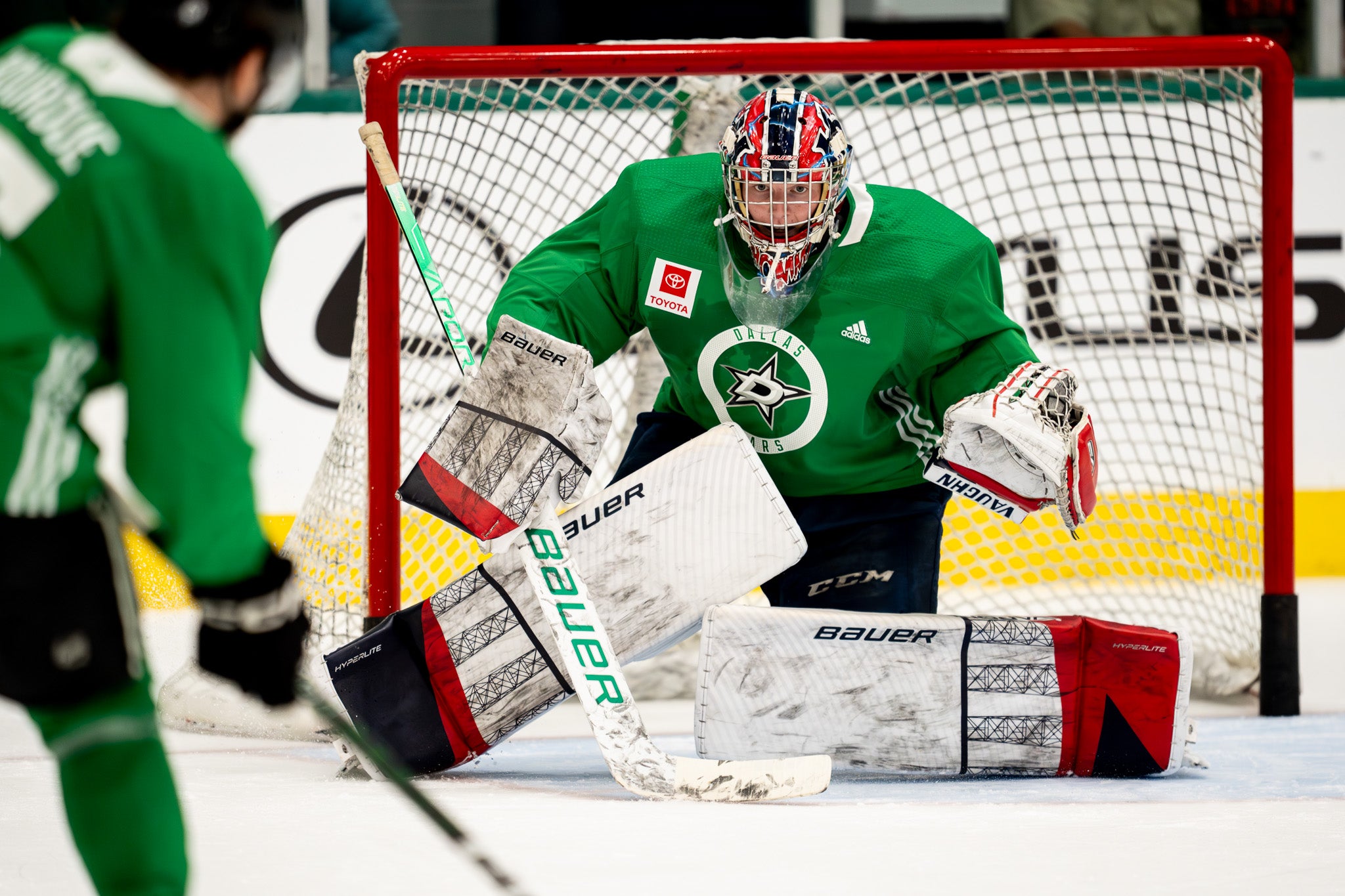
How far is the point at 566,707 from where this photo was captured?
309cm

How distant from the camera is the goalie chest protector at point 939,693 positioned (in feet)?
7.27

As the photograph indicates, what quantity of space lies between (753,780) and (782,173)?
905 millimetres

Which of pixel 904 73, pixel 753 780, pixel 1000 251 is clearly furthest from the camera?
pixel 1000 251

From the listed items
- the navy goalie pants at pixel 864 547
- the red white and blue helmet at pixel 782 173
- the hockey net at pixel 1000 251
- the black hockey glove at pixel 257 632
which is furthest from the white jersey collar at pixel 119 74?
the hockey net at pixel 1000 251

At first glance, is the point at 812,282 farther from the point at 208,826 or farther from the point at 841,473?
the point at 208,826

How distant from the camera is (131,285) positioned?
1020 mm

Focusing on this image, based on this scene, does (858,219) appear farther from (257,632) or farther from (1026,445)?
(257,632)

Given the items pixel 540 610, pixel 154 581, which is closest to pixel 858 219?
pixel 540 610

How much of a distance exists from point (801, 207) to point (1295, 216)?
2.53m

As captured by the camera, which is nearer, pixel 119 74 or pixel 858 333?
pixel 119 74

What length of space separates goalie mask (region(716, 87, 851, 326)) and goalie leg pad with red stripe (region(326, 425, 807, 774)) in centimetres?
23

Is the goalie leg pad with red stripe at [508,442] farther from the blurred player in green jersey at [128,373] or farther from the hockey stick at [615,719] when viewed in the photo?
the blurred player in green jersey at [128,373]

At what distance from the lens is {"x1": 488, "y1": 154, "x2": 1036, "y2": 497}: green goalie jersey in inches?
90.0

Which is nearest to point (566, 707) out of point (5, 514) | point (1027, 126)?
point (1027, 126)
